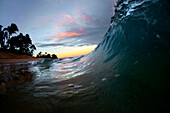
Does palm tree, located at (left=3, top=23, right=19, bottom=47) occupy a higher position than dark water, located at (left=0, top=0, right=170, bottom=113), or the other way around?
palm tree, located at (left=3, top=23, right=19, bottom=47)

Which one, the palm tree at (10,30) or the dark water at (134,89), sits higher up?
the palm tree at (10,30)

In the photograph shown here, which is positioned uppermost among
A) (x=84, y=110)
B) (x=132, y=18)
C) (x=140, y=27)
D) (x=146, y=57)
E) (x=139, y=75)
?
(x=132, y=18)

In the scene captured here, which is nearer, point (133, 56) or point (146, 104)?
point (146, 104)

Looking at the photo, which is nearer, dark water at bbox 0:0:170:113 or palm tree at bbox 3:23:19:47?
dark water at bbox 0:0:170:113

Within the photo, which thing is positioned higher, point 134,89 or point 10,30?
point 10,30

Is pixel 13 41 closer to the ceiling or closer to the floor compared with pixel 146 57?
closer to the ceiling

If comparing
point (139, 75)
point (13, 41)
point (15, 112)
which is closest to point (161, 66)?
point (139, 75)

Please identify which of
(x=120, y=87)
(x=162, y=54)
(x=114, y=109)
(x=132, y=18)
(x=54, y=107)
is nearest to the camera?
(x=114, y=109)

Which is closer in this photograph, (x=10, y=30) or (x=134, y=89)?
(x=134, y=89)

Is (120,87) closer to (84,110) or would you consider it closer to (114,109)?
(114,109)

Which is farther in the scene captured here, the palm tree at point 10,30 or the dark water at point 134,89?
the palm tree at point 10,30

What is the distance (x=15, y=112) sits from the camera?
84 cm

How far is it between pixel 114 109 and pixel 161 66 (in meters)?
1.12

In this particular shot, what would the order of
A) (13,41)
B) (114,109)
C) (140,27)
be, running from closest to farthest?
1. (114,109)
2. (140,27)
3. (13,41)
